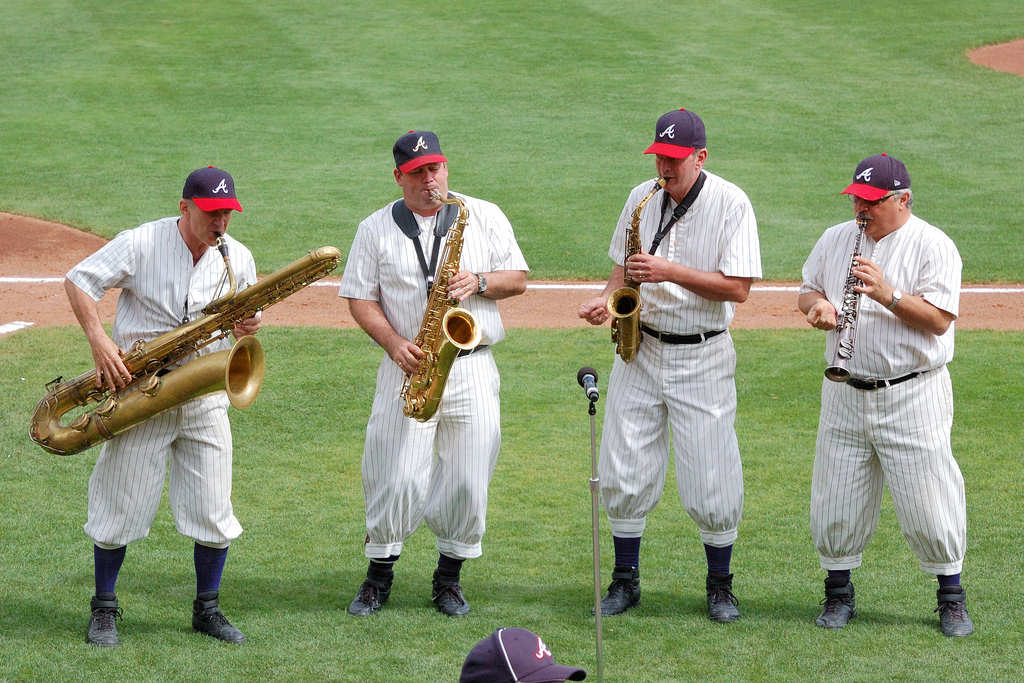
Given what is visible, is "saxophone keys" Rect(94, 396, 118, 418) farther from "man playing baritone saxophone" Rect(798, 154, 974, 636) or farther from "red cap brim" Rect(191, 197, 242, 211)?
"man playing baritone saxophone" Rect(798, 154, 974, 636)

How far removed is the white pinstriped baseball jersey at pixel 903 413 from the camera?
21.0 feet

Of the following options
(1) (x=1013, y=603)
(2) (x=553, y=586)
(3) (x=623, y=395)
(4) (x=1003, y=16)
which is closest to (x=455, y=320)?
(3) (x=623, y=395)

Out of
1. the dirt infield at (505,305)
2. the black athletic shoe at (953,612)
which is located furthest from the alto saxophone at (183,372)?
the dirt infield at (505,305)

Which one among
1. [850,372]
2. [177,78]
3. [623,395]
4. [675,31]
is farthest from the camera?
[675,31]

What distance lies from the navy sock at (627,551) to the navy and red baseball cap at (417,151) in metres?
2.34

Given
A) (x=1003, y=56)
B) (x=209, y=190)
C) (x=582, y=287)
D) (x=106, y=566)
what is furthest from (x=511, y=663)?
(x=1003, y=56)

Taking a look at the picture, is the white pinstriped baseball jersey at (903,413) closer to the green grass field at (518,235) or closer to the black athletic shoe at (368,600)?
the green grass field at (518,235)

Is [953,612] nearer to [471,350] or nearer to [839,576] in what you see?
[839,576]

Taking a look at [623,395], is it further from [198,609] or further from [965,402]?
[965,402]

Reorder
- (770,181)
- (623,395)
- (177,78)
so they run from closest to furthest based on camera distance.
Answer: (623,395) < (770,181) < (177,78)

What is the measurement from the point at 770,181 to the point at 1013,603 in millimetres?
12131

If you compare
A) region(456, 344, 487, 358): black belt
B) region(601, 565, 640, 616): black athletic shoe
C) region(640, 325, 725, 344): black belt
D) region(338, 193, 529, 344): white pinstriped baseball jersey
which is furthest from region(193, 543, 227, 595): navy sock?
region(640, 325, 725, 344): black belt

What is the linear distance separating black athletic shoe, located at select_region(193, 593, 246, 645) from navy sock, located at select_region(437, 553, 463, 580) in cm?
113

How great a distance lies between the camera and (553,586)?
24.0ft
